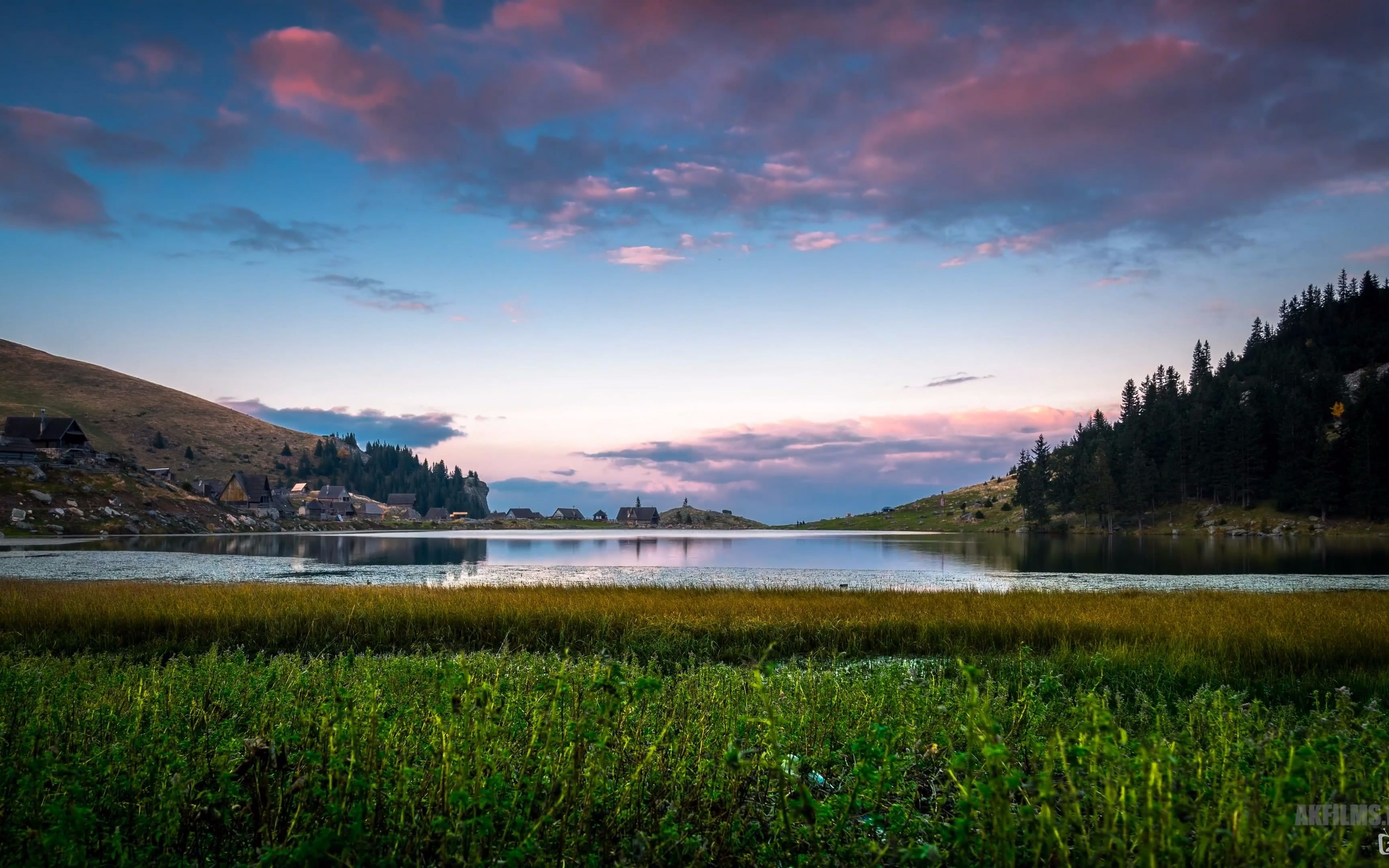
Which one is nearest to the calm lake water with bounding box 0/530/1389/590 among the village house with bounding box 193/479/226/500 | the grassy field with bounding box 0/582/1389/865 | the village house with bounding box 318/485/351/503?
the grassy field with bounding box 0/582/1389/865

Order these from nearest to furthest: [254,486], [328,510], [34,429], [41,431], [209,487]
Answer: [41,431], [34,429], [254,486], [209,487], [328,510]

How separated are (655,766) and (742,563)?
57494 millimetres

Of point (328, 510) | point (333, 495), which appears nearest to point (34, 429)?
point (328, 510)

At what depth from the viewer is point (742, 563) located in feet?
209

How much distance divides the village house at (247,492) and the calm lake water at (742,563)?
49.5 m

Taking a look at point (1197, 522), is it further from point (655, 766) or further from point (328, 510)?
point (328, 510)

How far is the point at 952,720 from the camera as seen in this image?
9.89 m

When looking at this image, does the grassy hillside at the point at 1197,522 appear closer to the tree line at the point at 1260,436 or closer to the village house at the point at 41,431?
the tree line at the point at 1260,436

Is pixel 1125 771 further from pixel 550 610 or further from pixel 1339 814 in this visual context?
pixel 550 610

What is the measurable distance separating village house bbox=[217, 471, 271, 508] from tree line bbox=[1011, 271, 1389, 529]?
538 ft

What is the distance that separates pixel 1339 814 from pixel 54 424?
153072mm

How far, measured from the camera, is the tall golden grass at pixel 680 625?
64.3ft

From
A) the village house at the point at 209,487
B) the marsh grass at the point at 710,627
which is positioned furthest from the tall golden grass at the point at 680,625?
the village house at the point at 209,487

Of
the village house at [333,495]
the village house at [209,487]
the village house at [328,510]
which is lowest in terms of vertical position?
the village house at [328,510]
